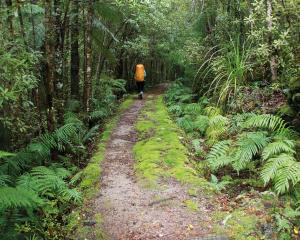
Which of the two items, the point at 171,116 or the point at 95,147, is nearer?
the point at 95,147

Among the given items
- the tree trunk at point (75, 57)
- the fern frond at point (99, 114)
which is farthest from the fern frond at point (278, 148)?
the tree trunk at point (75, 57)

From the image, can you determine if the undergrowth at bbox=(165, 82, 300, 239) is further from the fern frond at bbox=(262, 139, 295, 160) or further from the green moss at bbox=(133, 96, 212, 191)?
the green moss at bbox=(133, 96, 212, 191)

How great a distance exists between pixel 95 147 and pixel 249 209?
16.7 feet

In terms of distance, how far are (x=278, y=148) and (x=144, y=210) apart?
2792 mm

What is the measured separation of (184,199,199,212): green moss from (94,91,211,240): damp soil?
48mm

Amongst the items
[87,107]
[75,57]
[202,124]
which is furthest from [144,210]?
[75,57]

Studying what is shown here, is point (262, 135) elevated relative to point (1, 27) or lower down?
lower down

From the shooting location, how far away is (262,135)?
27.1 feet

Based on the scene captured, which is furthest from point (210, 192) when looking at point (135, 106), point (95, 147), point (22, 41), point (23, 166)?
point (135, 106)

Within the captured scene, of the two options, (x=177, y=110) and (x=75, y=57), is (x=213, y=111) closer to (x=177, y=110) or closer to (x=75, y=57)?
(x=177, y=110)

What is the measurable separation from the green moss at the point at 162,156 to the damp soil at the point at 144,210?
9.2 inches

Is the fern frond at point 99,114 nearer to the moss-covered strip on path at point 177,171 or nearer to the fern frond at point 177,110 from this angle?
the moss-covered strip on path at point 177,171

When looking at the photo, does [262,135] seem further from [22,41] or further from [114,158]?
[22,41]

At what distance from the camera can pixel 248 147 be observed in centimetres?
789
